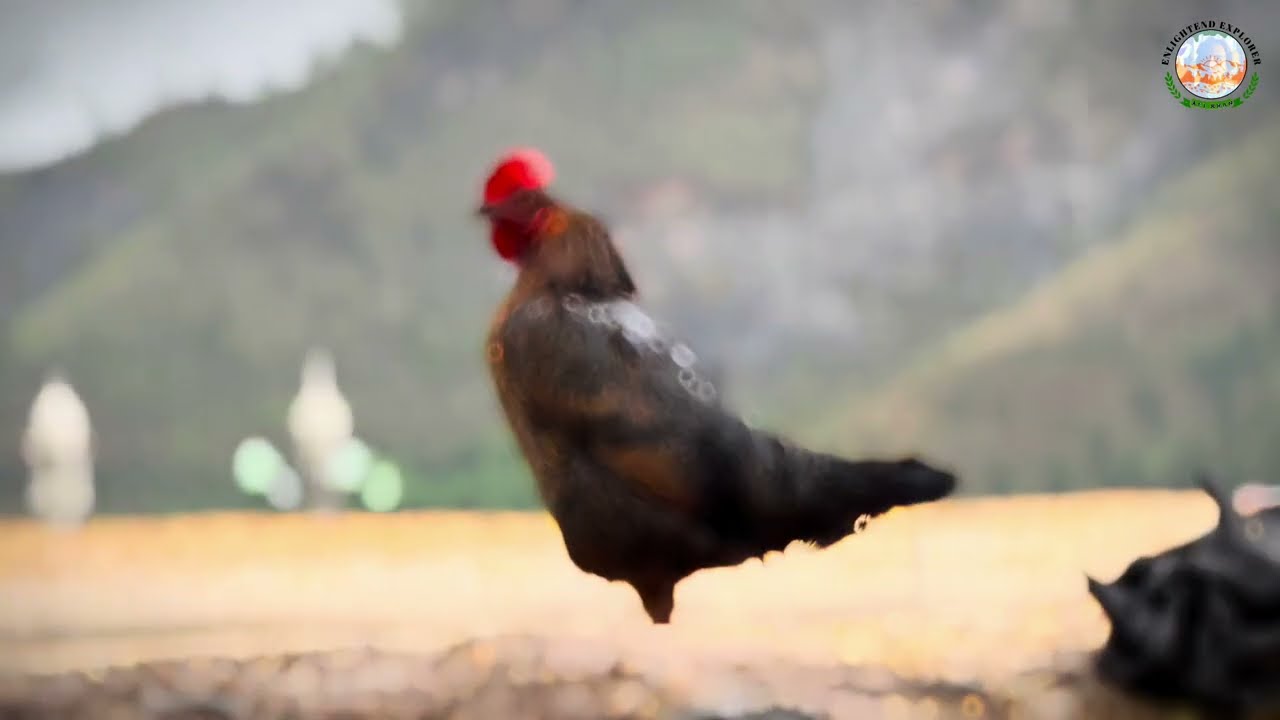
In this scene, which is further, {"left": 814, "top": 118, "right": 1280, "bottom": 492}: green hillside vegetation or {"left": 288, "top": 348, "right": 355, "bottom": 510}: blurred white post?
{"left": 288, "top": 348, "right": 355, "bottom": 510}: blurred white post

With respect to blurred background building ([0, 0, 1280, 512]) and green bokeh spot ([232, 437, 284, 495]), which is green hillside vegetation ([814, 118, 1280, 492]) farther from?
green bokeh spot ([232, 437, 284, 495])

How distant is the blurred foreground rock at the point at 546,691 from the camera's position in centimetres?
171

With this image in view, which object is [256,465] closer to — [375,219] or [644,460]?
[375,219]

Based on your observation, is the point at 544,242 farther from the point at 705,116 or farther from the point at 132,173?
the point at 132,173

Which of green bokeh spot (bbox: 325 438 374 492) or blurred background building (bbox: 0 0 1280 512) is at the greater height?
blurred background building (bbox: 0 0 1280 512)

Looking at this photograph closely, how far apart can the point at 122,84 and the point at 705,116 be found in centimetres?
154

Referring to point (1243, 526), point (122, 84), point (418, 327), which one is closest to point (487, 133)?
point (418, 327)

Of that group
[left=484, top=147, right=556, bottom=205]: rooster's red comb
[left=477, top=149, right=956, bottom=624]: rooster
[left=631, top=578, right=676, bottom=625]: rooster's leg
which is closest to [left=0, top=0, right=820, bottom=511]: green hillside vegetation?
[left=484, top=147, right=556, bottom=205]: rooster's red comb

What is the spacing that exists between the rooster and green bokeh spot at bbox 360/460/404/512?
132 centimetres

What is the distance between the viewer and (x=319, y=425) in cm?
320

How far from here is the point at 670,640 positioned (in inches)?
82.3

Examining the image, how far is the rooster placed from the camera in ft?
6.15

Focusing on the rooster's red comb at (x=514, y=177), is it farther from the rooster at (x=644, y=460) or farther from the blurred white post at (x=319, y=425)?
the blurred white post at (x=319, y=425)

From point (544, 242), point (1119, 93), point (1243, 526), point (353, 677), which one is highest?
point (1119, 93)
